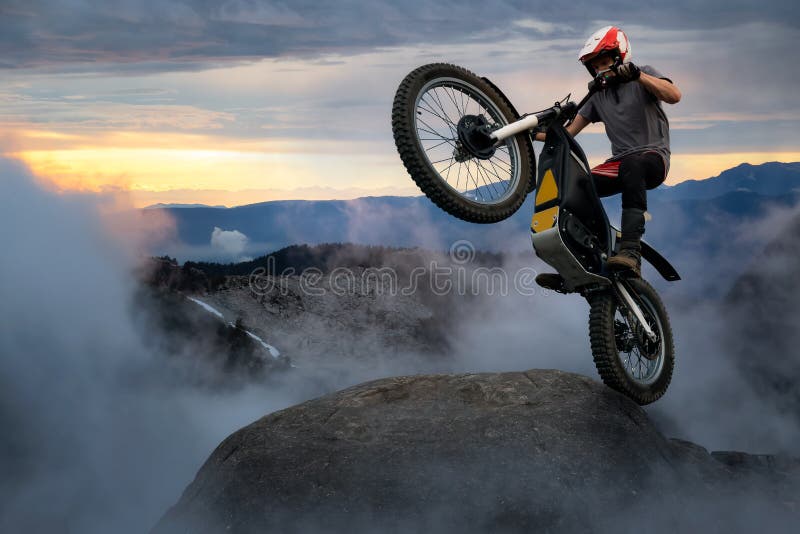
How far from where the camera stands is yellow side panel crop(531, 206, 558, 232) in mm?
10164

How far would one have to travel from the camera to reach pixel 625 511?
10.6 meters

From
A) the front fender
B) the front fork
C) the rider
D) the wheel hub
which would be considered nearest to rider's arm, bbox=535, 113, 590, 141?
the rider

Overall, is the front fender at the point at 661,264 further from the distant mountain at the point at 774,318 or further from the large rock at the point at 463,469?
the distant mountain at the point at 774,318

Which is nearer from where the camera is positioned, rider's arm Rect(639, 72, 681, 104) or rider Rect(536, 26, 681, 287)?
rider's arm Rect(639, 72, 681, 104)

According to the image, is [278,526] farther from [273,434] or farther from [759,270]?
[759,270]

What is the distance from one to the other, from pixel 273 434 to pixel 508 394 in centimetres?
417

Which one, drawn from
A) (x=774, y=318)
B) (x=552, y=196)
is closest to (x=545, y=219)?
(x=552, y=196)

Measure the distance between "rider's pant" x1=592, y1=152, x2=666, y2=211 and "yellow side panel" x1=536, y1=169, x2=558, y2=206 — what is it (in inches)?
37.6

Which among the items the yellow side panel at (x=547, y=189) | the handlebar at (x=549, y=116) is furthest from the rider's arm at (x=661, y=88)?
the yellow side panel at (x=547, y=189)

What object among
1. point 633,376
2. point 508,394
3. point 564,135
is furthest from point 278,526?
point 564,135

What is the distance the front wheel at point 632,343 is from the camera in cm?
1099

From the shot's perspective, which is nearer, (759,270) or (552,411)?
(552,411)

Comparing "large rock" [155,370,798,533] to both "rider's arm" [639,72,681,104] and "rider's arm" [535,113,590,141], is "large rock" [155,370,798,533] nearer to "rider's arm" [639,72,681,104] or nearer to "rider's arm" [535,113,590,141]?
"rider's arm" [535,113,590,141]

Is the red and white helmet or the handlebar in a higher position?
the red and white helmet
